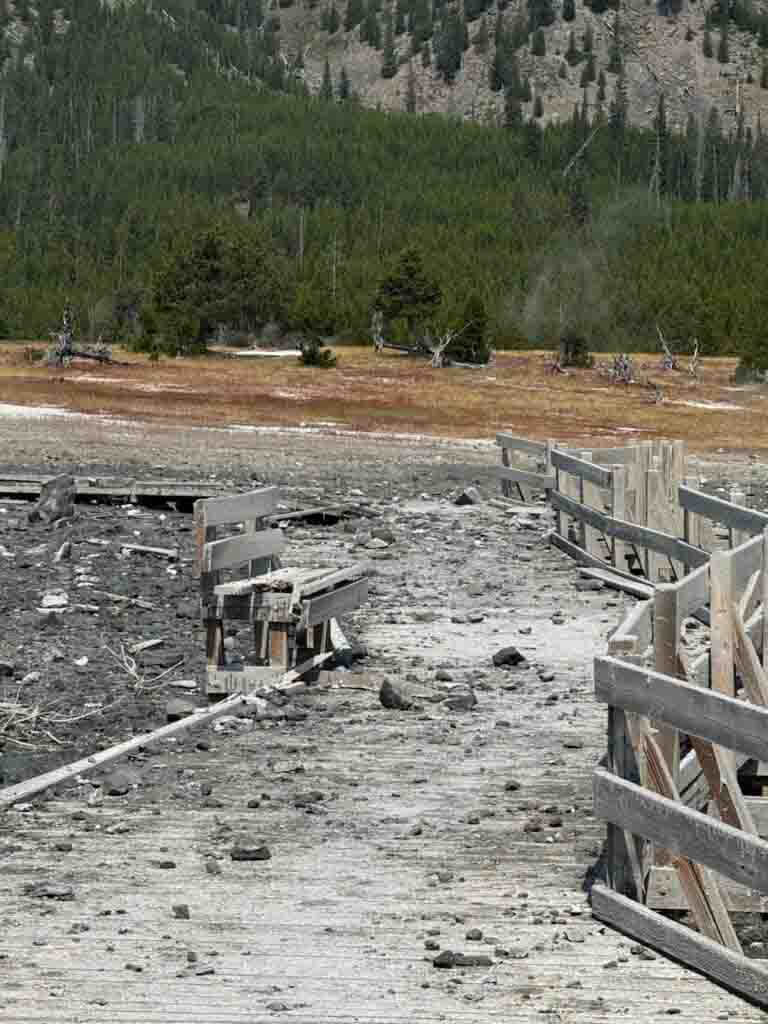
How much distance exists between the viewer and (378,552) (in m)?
20.5

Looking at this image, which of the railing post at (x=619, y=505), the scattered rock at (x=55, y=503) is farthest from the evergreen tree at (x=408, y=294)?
the railing post at (x=619, y=505)

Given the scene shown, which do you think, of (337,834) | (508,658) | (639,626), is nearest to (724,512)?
(508,658)

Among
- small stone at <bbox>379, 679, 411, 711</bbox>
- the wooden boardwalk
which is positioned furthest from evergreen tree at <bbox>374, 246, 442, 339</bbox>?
the wooden boardwalk

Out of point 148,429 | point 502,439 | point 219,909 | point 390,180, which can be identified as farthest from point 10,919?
point 390,180

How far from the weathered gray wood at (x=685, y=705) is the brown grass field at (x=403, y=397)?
104 feet

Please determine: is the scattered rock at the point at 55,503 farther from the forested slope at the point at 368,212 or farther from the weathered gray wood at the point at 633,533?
the forested slope at the point at 368,212

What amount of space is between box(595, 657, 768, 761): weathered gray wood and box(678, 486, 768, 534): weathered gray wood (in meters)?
6.52

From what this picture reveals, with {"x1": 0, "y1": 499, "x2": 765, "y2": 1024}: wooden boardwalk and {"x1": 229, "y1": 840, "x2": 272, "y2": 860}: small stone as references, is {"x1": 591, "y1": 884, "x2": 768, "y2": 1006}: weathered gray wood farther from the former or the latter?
{"x1": 229, "y1": 840, "x2": 272, "y2": 860}: small stone

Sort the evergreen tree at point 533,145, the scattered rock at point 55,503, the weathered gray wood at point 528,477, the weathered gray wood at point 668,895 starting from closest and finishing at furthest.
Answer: the weathered gray wood at point 668,895, the scattered rock at point 55,503, the weathered gray wood at point 528,477, the evergreen tree at point 533,145

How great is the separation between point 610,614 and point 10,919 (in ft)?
31.5

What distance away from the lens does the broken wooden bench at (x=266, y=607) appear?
12.6 metres

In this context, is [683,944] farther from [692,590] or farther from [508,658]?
[508,658]

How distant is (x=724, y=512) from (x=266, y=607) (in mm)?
4650

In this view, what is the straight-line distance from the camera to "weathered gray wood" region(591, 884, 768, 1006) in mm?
6746
